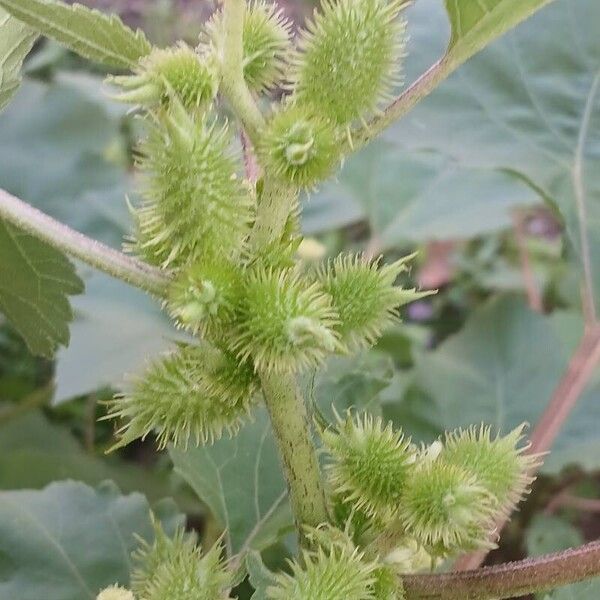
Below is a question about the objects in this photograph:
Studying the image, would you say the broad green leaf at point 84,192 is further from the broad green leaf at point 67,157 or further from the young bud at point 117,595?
the young bud at point 117,595

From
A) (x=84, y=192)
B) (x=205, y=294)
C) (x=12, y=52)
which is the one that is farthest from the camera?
(x=84, y=192)

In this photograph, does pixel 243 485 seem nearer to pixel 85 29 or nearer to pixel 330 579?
pixel 330 579

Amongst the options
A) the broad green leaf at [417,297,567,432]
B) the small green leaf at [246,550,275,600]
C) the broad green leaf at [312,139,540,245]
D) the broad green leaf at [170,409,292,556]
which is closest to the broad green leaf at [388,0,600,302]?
the broad green leaf at [417,297,567,432]

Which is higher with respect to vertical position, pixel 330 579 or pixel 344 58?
pixel 344 58

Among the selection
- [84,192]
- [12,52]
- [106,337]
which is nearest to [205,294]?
[12,52]

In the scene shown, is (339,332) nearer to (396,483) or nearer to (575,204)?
(396,483)

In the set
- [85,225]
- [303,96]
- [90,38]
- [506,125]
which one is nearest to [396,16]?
[303,96]
